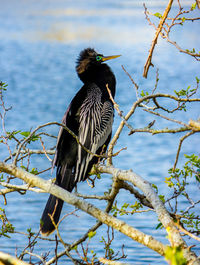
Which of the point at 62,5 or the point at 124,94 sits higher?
the point at 62,5

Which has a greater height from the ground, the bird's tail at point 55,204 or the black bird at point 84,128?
the black bird at point 84,128

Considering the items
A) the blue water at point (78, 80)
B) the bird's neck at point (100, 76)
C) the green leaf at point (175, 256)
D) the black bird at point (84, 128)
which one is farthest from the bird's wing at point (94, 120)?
the green leaf at point (175, 256)

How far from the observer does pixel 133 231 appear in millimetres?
2510

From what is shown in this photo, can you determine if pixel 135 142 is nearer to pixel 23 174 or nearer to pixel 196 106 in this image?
pixel 196 106

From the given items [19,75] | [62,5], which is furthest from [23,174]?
[62,5]

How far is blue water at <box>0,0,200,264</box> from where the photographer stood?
620cm

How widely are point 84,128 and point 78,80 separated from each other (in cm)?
1103

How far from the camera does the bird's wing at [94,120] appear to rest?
4.06 m

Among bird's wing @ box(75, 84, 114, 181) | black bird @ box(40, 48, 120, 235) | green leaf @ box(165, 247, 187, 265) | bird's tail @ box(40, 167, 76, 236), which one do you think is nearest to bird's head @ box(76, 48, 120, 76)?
black bird @ box(40, 48, 120, 235)

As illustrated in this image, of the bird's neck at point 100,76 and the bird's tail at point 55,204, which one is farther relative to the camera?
the bird's neck at point 100,76

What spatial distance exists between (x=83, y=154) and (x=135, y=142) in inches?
231

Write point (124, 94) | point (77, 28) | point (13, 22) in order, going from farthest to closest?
1. point (13, 22)
2. point (77, 28)
3. point (124, 94)

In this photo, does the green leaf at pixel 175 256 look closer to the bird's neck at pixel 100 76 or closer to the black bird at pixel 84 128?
the black bird at pixel 84 128

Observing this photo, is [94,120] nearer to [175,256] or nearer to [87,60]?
[87,60]
